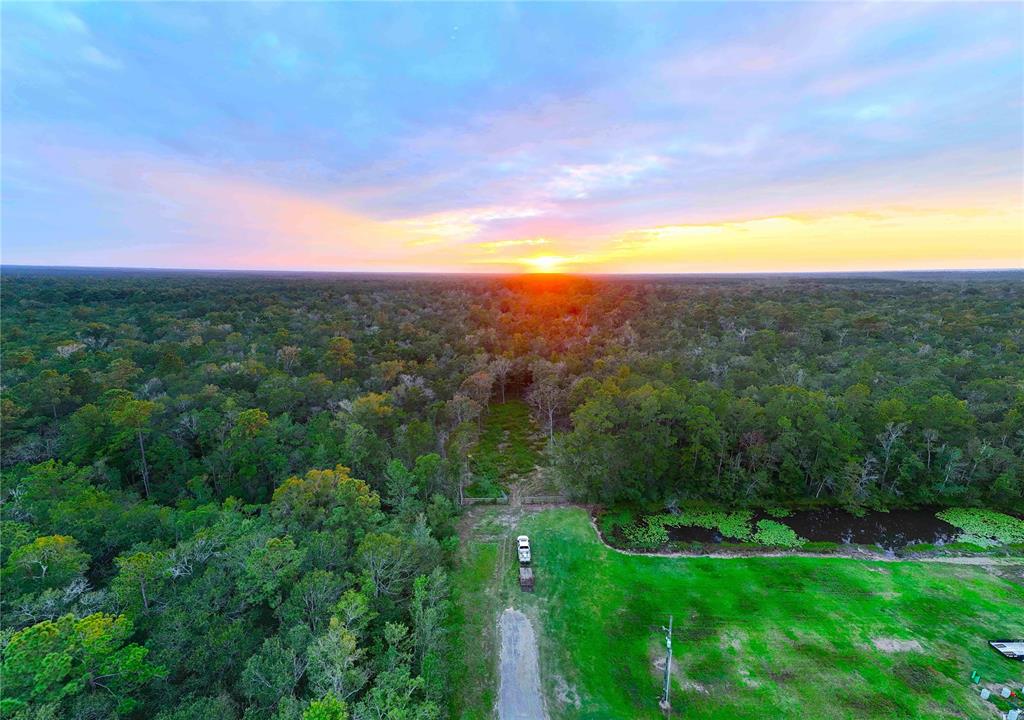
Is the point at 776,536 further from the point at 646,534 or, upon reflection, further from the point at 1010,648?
the point at 1010,648

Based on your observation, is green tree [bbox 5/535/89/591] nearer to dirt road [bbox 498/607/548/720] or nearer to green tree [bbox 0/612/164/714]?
green tree [bbox 0/612/164/714]

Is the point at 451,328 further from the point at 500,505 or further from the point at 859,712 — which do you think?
the point at 859,712

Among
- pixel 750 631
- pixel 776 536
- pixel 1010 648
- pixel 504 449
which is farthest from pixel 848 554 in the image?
pixel 504 449

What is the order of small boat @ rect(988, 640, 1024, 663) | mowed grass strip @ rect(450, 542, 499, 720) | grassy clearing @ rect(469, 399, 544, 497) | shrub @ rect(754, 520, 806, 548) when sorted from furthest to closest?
grassy clearing @ rect(469, 399, 544, 497) < shrub @ rect(754, 520, 806, 548) < small boat @ rect(988, 640, 1024, 663) < mowed grass strip @ rect(450, 542, 499, 720)

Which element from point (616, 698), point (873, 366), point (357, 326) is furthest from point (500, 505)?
point (357, 326)

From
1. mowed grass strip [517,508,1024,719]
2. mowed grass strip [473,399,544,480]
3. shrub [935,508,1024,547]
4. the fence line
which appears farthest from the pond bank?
mowed grass strip [473,399,544,480]
